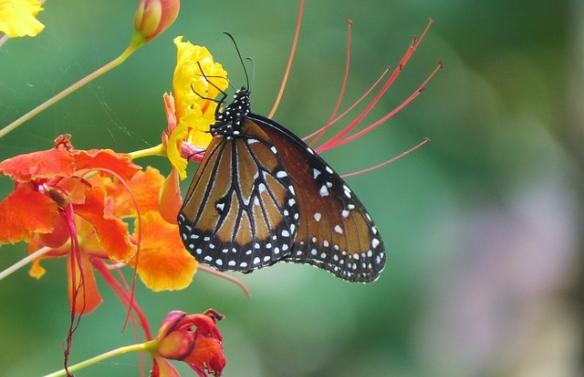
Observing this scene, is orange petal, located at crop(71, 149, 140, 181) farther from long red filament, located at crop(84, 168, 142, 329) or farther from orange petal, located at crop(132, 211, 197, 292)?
orange petal, located at crop(132, 211, 197, 292)

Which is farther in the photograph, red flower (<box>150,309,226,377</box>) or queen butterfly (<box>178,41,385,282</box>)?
queen butterfly (<box>178,41,385,282</box>)

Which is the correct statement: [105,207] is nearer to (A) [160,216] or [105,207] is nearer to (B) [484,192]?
(A) [160,216]

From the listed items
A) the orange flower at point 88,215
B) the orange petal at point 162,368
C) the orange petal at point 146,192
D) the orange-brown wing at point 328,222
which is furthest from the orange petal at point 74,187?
the orange-brown wing at point 328,222

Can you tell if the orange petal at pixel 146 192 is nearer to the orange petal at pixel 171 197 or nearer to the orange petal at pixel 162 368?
the orange petal at pixel 171 197

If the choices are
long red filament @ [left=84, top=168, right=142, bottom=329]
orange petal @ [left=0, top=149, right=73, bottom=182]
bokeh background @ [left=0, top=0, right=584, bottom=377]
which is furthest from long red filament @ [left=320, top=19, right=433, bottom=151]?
bokeh background @ [left=0, top=0, right=584, bottom=377]

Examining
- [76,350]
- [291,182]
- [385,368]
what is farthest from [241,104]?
→ [385,368]

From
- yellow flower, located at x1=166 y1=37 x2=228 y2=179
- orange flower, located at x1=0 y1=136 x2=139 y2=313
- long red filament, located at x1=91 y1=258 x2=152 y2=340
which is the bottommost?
long red filament, located at x1=91 y1=258 x2=152 y2=340
